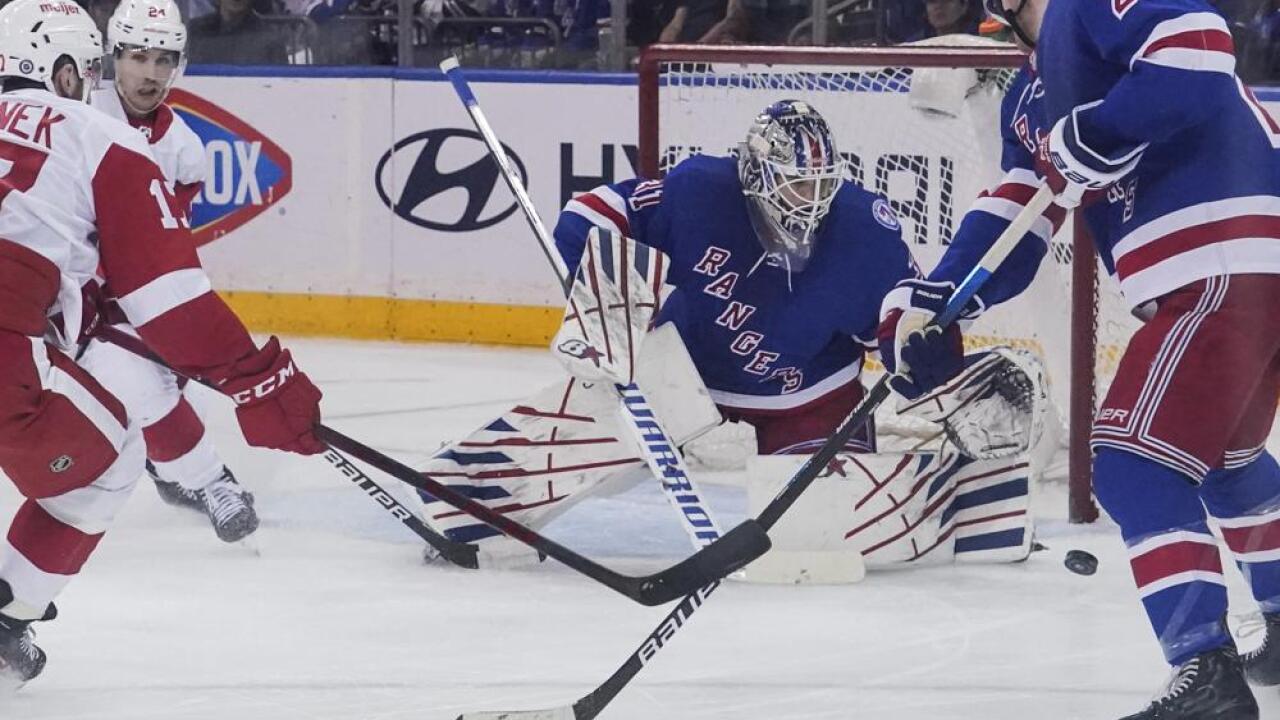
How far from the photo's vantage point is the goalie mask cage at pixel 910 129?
4262 millimetres

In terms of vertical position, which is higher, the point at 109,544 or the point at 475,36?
the point at 475,36

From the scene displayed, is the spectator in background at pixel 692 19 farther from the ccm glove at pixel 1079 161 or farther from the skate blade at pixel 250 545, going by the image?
the ccm glove at pixel 1079 161

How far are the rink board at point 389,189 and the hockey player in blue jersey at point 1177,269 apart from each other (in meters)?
3.32

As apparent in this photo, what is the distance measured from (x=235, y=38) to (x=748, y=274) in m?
3.41

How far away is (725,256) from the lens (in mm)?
3658

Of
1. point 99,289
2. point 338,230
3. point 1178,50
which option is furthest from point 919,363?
point 338,230

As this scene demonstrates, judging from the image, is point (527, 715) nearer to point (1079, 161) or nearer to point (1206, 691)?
point (1206, 691)

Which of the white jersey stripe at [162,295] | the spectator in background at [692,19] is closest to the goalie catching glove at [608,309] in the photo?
the white jersey stripe at [162,295]

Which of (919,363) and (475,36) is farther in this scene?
(475,36)

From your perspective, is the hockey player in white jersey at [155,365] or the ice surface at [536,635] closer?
the ice surface at [536,635]

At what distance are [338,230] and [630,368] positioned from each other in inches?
125

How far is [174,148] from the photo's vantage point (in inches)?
158

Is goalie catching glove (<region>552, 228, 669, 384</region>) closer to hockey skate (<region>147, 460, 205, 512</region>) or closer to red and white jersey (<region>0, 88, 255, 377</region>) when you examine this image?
red and white jersey (<region>0, 88, 255, 377</region>)

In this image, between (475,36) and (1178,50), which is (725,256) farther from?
(475,36)
